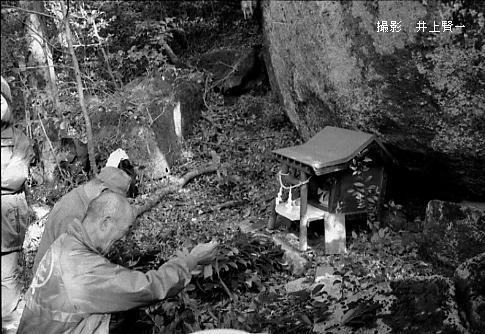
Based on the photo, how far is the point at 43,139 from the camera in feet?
28.2

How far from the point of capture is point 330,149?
5707 millimetres

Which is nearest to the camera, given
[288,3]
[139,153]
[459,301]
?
[459,301]

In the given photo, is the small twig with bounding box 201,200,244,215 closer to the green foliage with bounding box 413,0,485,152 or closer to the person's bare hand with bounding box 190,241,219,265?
the green foliage with bounding box 413,0,485,152

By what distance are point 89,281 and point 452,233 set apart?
404 centimetres

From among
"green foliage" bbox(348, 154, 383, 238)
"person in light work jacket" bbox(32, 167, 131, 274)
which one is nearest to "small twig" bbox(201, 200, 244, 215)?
"green foliage" bbox(348, 154, 383, 238)

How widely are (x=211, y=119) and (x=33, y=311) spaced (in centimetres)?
743

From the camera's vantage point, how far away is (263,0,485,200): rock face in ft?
16.8

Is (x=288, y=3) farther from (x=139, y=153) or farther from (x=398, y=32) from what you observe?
(x=139, y=153)

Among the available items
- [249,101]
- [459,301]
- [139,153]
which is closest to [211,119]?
[249,101]

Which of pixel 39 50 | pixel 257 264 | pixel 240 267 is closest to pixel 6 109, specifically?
pixel 240 267

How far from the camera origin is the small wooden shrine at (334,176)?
545 centimetres

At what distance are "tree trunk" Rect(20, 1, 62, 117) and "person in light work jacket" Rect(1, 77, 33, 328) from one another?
15.9 ft

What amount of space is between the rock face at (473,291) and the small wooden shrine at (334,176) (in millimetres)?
2027

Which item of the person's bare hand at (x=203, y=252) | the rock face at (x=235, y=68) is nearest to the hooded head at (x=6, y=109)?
the person's bare hand at (x=203, y=252)
